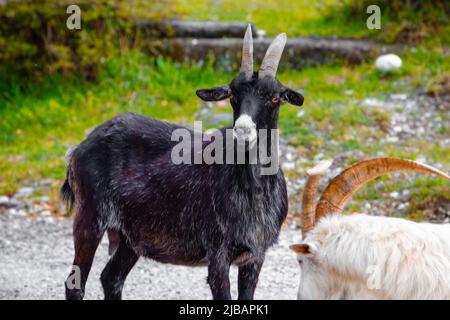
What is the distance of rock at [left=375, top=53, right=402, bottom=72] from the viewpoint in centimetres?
1264

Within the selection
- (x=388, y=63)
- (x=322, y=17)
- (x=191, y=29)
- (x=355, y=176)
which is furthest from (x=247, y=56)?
(x=322, y=17)

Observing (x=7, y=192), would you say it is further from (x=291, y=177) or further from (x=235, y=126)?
(x=235, y=126)

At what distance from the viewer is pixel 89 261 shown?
6711 millimetres

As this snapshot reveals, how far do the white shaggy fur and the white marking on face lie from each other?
0.82 meters

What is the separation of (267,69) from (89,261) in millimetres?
2034

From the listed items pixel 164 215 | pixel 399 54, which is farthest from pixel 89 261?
pixel 399 54

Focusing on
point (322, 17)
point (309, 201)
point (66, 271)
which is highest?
point (322, 17)

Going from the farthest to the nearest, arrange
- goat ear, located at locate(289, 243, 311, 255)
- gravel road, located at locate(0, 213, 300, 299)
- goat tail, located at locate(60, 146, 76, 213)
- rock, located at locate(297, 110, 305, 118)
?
rock, located at locate(297, 110, 305, 118) → gravel road, located at locate(0, 213, 300, 299) → goat tail, located at locate(60, 146, 76, 213) → goat ear, located at locate(289, 243, 311, 255)

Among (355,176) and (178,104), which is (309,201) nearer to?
(355,176)

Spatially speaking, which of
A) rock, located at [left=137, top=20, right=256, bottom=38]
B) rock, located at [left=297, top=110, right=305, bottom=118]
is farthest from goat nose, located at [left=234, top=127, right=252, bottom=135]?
rock, located at [left=137, top=20, right=256, bottom=38]

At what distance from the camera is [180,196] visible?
6.39m

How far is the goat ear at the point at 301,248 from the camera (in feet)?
17.1

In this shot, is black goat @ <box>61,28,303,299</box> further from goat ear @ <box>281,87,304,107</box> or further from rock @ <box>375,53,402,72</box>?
rock @ <box>375,53,402,72</box>

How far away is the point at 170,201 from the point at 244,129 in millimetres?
956
